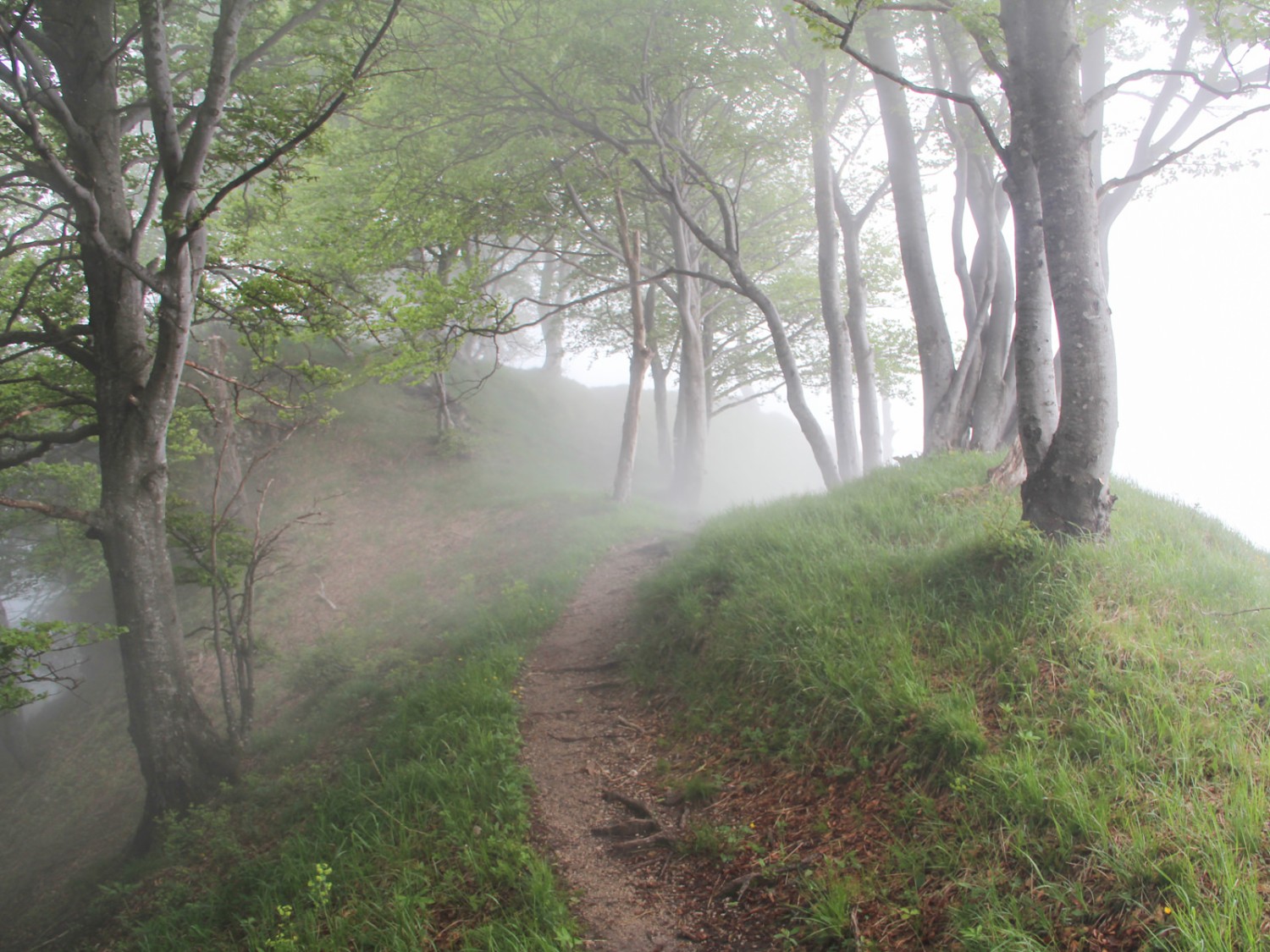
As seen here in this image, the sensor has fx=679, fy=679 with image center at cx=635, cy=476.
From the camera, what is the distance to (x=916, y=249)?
399 inches

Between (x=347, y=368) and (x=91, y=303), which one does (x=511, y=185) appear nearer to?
(x=91, y=303)

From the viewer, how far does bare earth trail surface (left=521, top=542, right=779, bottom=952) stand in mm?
3520

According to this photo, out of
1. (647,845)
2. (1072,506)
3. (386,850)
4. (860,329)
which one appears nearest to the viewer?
(647,845)

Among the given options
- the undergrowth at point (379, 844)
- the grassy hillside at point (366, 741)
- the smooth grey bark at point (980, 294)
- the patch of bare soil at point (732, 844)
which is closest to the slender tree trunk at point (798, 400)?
the smooth grey bark at point (980, 294)

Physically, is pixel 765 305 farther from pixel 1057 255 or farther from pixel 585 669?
pixel 585 669

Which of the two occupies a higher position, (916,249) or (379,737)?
(916,249)

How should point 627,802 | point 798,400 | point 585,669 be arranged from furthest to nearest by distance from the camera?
1. point 798,400
2. point 585,669
3. point 627,802

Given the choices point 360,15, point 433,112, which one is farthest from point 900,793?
point 433,112

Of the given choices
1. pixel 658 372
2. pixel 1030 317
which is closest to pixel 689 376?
pixel 658 372

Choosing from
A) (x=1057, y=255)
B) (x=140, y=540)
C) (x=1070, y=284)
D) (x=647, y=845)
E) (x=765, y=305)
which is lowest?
(x=647, y=845)

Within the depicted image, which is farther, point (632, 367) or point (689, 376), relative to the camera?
point (689, 376)

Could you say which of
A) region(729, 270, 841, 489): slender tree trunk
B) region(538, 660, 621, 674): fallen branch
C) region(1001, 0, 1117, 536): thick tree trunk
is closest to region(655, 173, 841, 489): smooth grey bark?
region(729, 270, 841, 489): slender tree trunk

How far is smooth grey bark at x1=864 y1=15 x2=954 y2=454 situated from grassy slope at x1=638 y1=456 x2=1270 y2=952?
3.86 metres

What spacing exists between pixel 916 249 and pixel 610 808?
900cm
